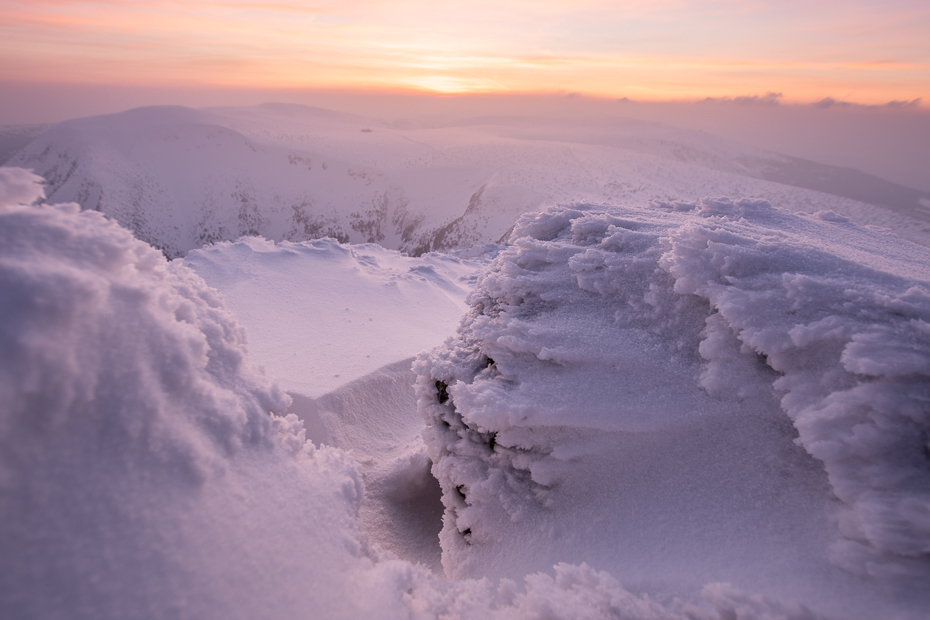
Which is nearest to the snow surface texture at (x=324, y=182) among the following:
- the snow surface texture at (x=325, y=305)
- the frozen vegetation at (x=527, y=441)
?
the snow surface texture at (x=325, y=305)

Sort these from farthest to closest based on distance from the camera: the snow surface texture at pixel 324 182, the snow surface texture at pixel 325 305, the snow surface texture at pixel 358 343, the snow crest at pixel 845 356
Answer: the snow surface texture at pixel 324 182 < the snow surface texture at pixel 325 305 < the snow surface texture at pixel 358 343 < the snow crest at pixel 845 356

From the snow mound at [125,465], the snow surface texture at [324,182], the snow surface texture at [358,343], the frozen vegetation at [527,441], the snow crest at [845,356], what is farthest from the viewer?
the snow surface texture at [324,182]

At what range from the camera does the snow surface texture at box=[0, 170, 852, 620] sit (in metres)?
1.24

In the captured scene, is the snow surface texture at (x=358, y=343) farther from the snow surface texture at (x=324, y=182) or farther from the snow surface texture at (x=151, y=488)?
the snow surface texture at (x=324, y=182)

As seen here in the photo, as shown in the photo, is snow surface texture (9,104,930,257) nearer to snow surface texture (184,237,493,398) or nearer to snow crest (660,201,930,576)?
snow surface texture (184,237,493,398)

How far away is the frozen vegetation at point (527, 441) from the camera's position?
1344 mm

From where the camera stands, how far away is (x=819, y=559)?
166 cm

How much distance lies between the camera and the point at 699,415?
2.20 metres

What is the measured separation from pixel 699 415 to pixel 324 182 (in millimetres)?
35117

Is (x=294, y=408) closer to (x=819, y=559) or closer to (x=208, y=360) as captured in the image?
(x=208, y=360)

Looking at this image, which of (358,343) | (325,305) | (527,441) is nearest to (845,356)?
(527,441)

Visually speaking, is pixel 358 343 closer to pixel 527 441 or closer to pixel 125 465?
pixel 527 441

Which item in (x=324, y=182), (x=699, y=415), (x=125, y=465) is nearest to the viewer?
(x=125, y=465)

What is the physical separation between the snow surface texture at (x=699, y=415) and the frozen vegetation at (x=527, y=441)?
12 mm
